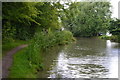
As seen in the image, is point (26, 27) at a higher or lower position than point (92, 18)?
lower

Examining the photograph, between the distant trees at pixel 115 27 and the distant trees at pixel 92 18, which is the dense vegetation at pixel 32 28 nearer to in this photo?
the distant trees at pixel 115 27

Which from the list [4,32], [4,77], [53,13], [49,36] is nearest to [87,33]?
[49,36]

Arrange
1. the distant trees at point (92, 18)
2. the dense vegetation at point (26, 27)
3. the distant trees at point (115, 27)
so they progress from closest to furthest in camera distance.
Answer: the dense vegetation at point (26, 27), the distant trees at point (115, 27), the distant trees at point (92, 18)

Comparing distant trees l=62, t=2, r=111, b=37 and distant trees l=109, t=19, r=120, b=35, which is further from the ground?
distant trees l=62, t=2, r=111, b=37

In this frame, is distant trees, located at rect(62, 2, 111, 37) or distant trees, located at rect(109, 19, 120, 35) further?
distant trees, located at rect(62, 2, 111, 37)

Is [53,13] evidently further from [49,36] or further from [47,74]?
[47,74]

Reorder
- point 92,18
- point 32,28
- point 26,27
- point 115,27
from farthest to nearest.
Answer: point 92,18 < point 115,27 < point 32,28 < point 26,27

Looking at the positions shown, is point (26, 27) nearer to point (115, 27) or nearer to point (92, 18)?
point (115, 27)

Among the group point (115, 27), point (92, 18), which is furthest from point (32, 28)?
point (92, 18)

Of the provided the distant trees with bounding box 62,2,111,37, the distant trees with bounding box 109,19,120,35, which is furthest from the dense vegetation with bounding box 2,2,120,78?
the distant trees with bounding box 62,2,111,37

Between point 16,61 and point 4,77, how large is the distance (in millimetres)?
3111

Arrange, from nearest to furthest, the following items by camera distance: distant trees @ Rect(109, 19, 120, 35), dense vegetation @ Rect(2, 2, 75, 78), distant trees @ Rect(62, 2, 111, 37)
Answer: dense vegetation @ Rect(2, 2, 75, 78), distant trees @ Rect(109, 19, 120, 35), distant trees @ Rect(62, 2, 111, 37)

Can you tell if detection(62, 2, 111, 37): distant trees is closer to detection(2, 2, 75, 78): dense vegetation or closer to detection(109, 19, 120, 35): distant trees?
detection(109, 19, 120, 35): distant trees

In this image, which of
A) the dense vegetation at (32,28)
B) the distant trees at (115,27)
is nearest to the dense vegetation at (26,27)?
the dense vegetation at (32,28)
